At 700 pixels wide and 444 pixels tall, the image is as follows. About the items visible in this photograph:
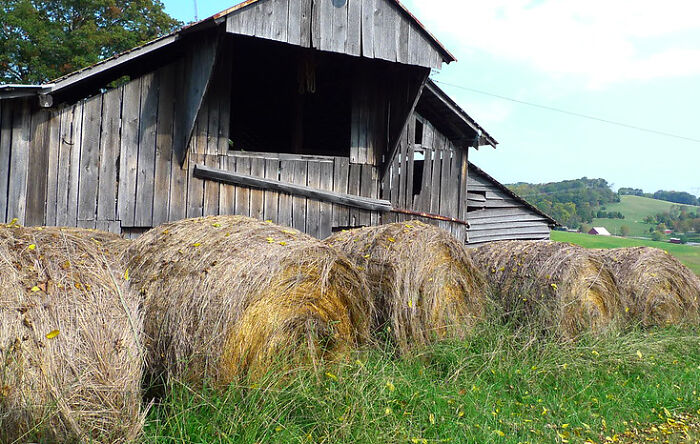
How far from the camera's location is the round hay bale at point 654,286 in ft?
24.7

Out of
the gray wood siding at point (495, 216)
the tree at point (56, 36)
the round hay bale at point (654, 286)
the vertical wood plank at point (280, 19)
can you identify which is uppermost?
the tree at point (56, 36)

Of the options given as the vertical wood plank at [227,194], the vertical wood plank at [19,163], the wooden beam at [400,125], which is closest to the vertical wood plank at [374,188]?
the wooden beam at [400,125]

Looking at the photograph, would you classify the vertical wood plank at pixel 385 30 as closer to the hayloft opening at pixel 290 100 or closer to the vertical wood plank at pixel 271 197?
the hayloft opening at pixel 290 100

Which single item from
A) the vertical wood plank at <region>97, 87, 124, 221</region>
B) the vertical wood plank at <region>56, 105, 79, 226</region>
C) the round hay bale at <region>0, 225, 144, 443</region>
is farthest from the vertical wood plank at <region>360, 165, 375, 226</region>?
the round hay bale at <region>0, 225, 144, 443</region>

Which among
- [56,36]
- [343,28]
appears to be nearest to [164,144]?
[343,28]

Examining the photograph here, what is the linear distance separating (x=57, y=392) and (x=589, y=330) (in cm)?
569

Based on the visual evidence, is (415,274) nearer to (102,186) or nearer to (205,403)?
(205,403)

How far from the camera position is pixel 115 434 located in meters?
3.12

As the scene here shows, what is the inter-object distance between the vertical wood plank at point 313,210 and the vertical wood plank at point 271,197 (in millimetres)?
537

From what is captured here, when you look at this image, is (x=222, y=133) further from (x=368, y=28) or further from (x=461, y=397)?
(x=461, y=397)

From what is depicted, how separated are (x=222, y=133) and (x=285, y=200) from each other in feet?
4.44

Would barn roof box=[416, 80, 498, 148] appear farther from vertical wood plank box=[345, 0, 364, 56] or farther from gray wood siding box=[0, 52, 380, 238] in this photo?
gray wood siding box=[0, 52, 380, 238]

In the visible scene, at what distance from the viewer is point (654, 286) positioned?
7734mm

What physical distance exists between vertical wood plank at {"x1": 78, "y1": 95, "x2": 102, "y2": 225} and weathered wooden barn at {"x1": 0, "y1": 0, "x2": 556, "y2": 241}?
0.01 metres
